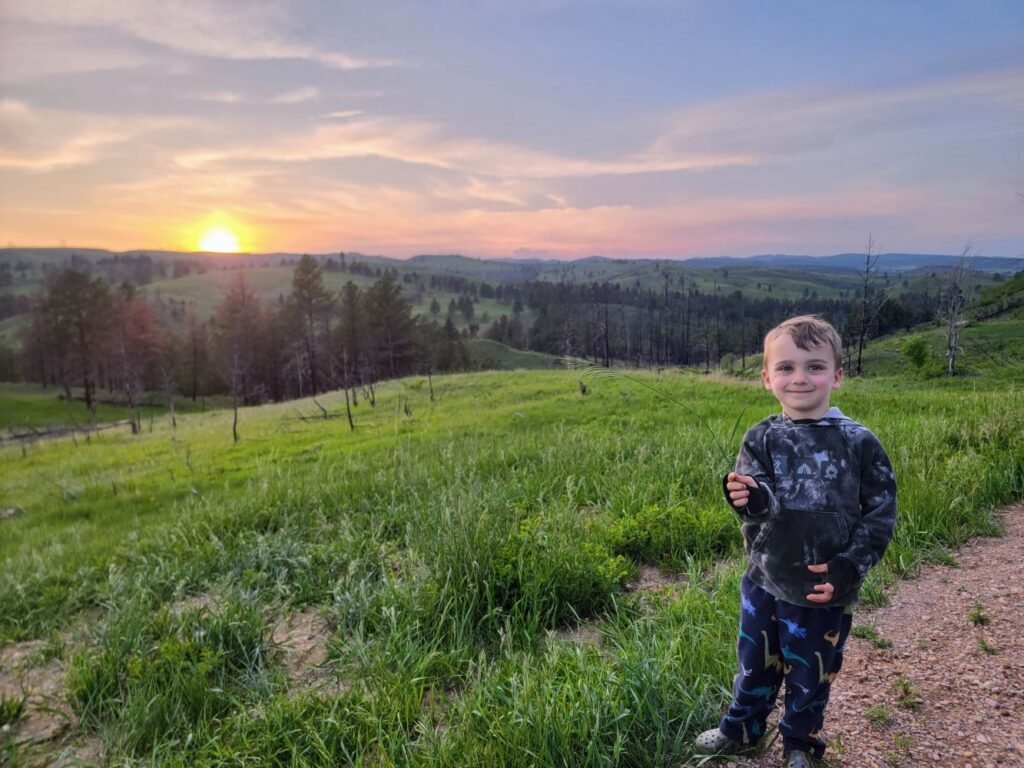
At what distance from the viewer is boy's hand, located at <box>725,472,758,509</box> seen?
91.5 inches

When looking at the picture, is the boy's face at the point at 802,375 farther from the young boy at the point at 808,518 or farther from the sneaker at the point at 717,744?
the sneaker at the point at 717,744

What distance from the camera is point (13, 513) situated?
13578 mm

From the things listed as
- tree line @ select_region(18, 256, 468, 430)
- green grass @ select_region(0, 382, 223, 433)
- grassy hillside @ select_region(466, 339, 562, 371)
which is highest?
tree line @ select_region(18, 256, 468, 430)

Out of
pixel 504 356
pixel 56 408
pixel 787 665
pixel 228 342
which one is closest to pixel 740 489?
pixel 787 665

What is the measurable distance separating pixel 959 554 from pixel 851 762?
→ 316cm

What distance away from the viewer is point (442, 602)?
4.45 m

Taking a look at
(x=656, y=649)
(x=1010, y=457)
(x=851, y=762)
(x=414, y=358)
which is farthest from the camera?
(x=414, y=358)

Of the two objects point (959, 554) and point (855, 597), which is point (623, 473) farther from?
point (855, 597)

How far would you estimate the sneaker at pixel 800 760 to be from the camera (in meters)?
2.39

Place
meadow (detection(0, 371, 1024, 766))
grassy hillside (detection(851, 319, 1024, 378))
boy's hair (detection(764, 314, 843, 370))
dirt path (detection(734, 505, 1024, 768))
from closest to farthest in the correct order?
1. boy's hair (detection(764, 314, 843, 370))
2. dirt path (detection(734, 505, 1024, 768))
3. meadow (detection(0, 371, 1024, 766))
4. grassy hillside (detection(851, 319, 1024, 378))

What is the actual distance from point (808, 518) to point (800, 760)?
1083 mm

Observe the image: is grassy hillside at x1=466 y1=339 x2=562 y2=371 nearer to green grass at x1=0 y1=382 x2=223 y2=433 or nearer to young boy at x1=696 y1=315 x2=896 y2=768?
green grass at x1=0 y1=382 x2=223 y2=433

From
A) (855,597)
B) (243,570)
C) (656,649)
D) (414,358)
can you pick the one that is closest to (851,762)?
(855,597)

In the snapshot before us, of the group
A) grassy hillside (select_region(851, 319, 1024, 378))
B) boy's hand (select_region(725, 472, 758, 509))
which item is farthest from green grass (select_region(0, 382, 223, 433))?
grassy hillside (select_region(851, 319, 1024, 378))
